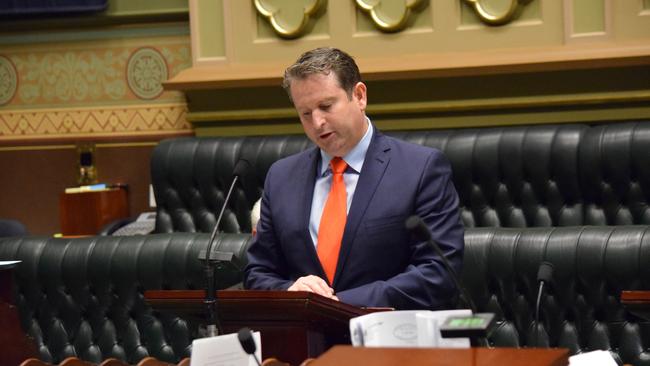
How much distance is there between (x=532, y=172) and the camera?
187 inches

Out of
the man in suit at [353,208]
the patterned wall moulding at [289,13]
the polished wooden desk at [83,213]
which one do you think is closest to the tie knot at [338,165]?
the man in suit at [353,208]

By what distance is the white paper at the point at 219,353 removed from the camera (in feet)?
7.72

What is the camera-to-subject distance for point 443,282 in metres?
3.08

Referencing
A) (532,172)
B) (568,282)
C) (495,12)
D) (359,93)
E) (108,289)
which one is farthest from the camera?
(495,12)

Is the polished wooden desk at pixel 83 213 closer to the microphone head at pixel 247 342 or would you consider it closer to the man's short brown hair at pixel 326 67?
the man's short brown hair at pixel 326 67

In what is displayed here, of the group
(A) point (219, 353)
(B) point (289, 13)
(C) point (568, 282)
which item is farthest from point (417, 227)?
(B) point (289, 13)

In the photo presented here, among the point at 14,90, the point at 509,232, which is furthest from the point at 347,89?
the point at 14,90

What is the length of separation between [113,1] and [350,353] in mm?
4568

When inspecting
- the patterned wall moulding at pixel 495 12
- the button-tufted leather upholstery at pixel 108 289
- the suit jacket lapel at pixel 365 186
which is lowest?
the button-tufted leather upholstery at pixel 108 289

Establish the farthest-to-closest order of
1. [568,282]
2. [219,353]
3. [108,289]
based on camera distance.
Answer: [108,289] < [568,282] < [219,353]

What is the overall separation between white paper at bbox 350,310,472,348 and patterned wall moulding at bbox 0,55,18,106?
4.69m

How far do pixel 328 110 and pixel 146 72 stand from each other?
3241 mm

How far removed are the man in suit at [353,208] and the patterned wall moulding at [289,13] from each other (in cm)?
239

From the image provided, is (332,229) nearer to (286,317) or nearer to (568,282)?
(286,317)
